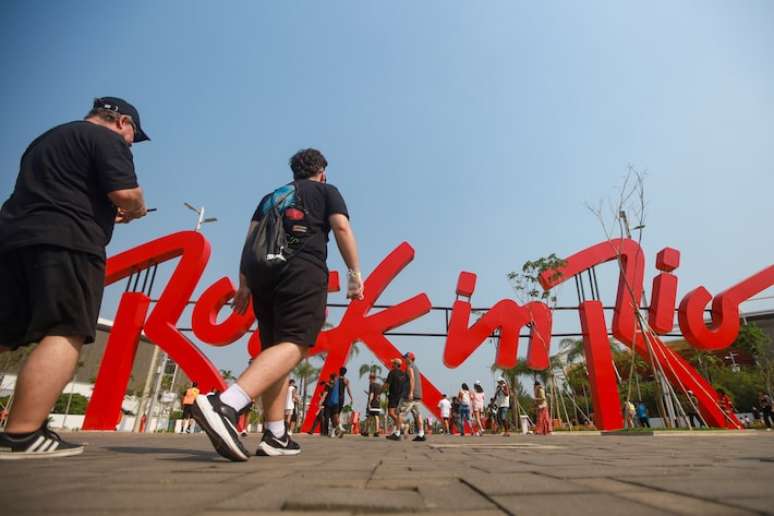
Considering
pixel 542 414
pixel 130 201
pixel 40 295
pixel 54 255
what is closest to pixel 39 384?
pixel 40 295

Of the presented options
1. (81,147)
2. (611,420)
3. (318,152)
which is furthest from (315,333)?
(611,420)

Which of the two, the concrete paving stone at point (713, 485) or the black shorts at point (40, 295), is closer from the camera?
the concrete paving stone at point (713, 485)

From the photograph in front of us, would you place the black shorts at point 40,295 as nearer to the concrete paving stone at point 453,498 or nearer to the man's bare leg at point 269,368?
the man's bare leg at point 269,368

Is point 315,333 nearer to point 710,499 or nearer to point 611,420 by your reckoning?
point 710,499

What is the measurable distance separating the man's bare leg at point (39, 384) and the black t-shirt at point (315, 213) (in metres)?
1.25

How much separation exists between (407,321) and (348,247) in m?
9.75

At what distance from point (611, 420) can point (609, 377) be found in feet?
3.80

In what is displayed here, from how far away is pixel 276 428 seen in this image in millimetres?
2629

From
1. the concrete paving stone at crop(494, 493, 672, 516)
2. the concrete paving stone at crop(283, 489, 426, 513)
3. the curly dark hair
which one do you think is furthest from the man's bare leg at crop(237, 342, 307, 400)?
the concrete paving stone at crop(494, 493, 672, 516)

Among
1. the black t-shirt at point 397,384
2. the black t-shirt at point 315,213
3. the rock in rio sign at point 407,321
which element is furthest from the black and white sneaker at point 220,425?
the rock in rio sign at point 407,321

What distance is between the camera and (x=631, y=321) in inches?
471

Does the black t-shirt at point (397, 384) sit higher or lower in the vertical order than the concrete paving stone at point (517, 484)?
higher

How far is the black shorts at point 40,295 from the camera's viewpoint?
6.66 ft

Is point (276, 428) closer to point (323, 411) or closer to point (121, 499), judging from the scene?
Result: point (121, 499)
